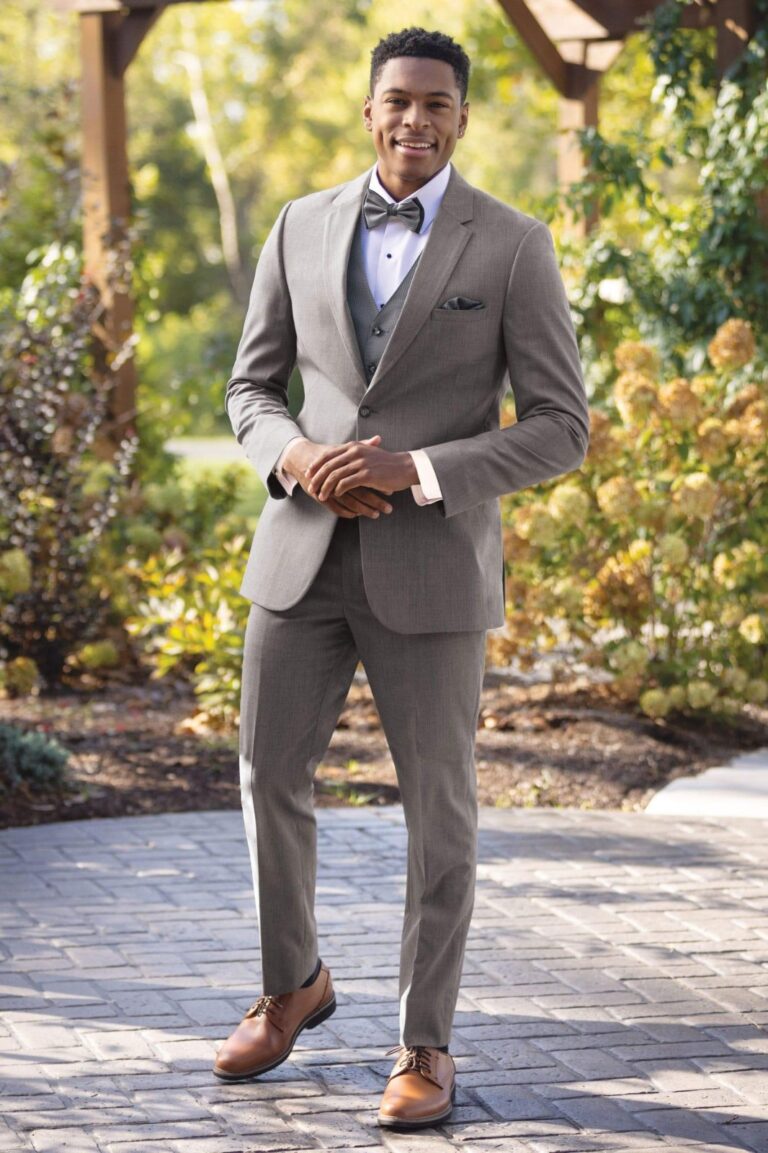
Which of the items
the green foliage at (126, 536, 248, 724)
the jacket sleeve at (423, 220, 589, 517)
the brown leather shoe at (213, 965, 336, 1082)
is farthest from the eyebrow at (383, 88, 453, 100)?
the green foliage at (126, 536, 248, 724)

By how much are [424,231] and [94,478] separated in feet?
15.7

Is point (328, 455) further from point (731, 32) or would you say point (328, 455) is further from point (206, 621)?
point (731, 32)

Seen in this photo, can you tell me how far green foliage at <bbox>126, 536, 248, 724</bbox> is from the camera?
681 cm

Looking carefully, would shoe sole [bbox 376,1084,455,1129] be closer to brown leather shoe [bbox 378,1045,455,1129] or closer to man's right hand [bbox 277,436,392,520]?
brown leather shoe [bbox 378,1045,455,1129]

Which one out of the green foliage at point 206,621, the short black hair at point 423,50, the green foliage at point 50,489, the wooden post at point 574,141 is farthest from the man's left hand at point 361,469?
the wooden post at point 574,141

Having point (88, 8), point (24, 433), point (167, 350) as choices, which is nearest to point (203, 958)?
point (24, 433)

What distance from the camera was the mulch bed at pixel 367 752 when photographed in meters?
5.88

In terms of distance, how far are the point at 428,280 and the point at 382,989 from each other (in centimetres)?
179

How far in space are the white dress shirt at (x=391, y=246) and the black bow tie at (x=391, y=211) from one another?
1 centimetres

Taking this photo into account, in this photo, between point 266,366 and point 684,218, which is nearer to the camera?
point 266,366

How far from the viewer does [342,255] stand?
316 cm

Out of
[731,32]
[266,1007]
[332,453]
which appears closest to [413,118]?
[332,453]

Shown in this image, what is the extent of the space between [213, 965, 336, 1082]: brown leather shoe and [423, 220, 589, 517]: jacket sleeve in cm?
110

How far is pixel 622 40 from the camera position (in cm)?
918
